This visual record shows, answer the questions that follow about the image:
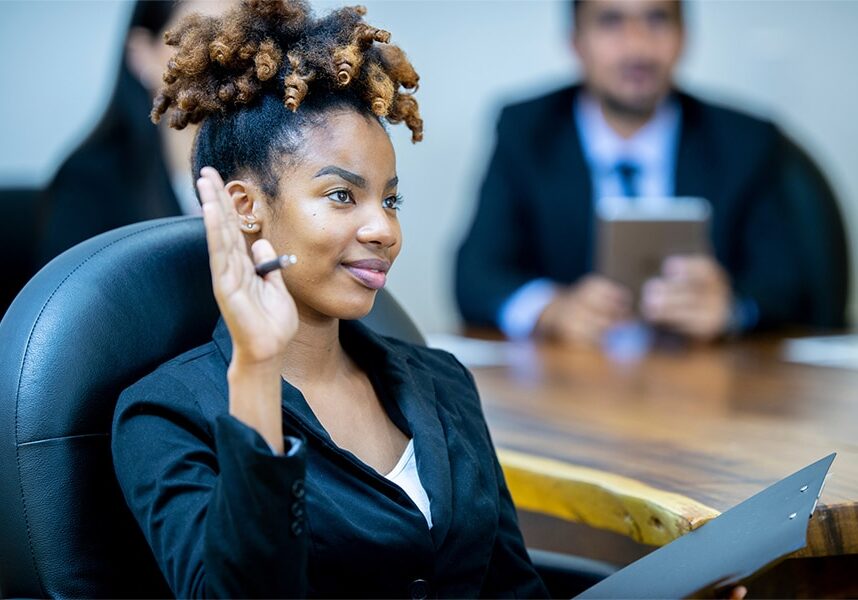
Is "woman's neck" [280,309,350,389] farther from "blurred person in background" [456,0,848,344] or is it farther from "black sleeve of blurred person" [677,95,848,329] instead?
"black sleeve of blurred person" [677,95,848,329]

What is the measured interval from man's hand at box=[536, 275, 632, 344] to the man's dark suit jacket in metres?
0.18

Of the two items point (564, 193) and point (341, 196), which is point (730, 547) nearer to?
point (341, 196)

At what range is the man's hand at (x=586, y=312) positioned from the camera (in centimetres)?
267

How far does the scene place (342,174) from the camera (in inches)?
49.0

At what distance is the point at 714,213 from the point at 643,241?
1.36ft

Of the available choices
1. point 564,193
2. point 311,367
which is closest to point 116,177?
point 564,193

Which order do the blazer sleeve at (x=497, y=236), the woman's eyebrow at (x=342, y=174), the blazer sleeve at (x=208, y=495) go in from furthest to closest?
the blazer sleeve at (x=497, y=236)
the woman's eyebrow at (x=342, y=174)
the blazer sleeve at (x=208, y=495)

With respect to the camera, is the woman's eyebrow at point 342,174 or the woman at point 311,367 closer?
the woman at point 311,367

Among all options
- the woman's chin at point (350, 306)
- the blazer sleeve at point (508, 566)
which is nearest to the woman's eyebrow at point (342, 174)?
the woman's chin at point (350, 306)

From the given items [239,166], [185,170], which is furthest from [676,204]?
[239,166]

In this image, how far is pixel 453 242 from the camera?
414cm

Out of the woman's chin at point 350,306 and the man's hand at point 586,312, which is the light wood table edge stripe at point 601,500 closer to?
the woman's chin at point 350,306

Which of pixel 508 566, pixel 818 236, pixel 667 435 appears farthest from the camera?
pixel 818 236

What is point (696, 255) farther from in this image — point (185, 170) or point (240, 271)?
point (240, 271)
